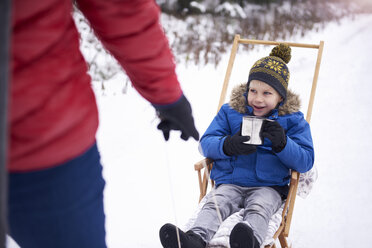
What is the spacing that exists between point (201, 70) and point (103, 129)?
7.21ft

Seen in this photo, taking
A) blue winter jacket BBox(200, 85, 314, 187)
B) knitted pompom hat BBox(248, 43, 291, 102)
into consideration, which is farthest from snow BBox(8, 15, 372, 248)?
knitted pompom hat BBox(248, 43, 291, 102)

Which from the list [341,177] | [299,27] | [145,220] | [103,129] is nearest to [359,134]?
[341,177]

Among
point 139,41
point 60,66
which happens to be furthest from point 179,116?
point 60,66

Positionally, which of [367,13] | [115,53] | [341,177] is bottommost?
[341,177]

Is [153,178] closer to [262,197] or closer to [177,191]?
[177,191]

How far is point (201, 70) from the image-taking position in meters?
5.38

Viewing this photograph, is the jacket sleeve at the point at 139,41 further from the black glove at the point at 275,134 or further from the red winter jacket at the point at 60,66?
the black glove at the point at 275,134

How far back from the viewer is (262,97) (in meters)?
2.12

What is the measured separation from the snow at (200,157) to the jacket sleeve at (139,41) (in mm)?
576

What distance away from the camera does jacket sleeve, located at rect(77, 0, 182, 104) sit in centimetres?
82

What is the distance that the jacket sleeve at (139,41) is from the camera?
82 cm

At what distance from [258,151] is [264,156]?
0.05m

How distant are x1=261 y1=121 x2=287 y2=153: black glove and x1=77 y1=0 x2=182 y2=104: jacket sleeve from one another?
1.03 m

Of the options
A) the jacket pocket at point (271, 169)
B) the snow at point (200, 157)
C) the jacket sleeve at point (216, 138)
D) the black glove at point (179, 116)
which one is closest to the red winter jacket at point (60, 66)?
the black glove at point (179, 116)
